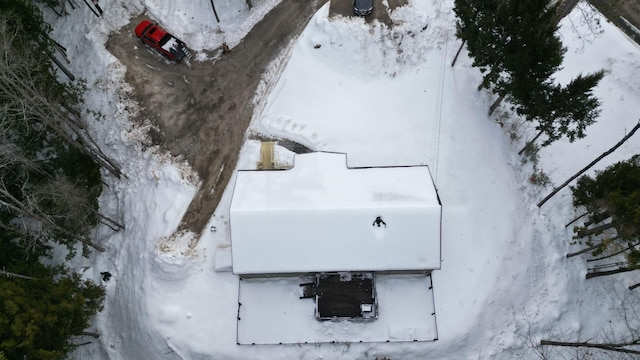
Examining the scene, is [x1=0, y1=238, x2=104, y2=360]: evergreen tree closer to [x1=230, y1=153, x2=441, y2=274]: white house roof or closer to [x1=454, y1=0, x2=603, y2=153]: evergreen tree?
[x1=230, y1=153, x2=441, y2=274]: white house roof

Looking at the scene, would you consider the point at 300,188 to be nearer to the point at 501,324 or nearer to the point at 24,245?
the point at 501,324

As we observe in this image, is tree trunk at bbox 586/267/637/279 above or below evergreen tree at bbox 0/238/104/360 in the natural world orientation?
above

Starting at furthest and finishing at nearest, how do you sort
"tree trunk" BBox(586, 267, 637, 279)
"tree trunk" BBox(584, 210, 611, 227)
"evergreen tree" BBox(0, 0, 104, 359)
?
"tree trunk" BBox(586, 267, 637, 279) → "tree trunk" BBox(584, 210, 611, 227) → "evergreen tree" BBox(0, 0, 104, 359)

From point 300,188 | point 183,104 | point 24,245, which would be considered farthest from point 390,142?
point 24,245

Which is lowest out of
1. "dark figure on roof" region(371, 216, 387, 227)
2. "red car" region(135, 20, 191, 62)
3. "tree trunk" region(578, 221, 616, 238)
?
"tree trunk" region(578, 221, 616, 238)

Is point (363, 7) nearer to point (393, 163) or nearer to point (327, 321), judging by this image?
point (393, 163)

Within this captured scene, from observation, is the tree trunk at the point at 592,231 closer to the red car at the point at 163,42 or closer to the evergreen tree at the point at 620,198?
the evergreen tree at the point at 620,198

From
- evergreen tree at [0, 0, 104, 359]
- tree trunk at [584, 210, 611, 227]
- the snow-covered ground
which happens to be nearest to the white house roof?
the snow-covered ground

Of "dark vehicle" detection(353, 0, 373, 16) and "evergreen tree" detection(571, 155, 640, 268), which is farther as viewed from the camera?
"dark vehicle" detection(353, 0, 373, 16)
